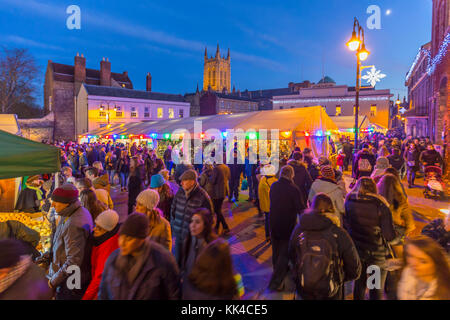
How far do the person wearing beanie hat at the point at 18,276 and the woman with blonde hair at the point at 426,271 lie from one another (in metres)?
2.84

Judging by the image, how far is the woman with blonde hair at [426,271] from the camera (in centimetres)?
201

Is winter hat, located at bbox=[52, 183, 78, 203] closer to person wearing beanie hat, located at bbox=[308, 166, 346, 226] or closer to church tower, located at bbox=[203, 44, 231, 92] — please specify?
person wearing beanie hat, located at bbox=[308, 166, 346, 226]

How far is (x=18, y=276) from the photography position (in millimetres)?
1970

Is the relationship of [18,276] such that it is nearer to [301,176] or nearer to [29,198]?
[29,198]

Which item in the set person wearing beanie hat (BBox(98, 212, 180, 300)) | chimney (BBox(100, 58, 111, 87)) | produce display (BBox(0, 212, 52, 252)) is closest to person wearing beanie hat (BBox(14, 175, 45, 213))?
produce display (BBox(0, 212, 52, 252))

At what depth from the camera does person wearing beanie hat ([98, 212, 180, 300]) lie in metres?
2.11

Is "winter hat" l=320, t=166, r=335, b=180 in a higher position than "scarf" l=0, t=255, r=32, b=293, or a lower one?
higher

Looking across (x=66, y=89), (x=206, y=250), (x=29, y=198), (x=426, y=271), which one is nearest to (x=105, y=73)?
(x=66, y=89)

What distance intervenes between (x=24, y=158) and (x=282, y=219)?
159 inches

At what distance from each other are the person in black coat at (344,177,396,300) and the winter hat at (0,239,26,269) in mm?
3394

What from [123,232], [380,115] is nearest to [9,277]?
[123,232]

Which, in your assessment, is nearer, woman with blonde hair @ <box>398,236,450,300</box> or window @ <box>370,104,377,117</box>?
woman with blonde hair @ <box>398,236,450,300</box>
